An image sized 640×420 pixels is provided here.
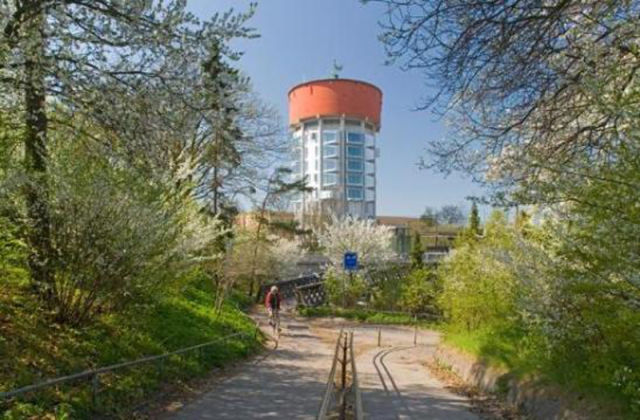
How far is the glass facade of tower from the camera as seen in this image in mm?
83250

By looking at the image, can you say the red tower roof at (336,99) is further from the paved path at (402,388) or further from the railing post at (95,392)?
the railing post at (95,392)

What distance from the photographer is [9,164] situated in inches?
287

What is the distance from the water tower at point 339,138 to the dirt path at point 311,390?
61244 millimetres

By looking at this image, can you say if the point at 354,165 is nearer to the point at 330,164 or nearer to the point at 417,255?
the point at 330,164

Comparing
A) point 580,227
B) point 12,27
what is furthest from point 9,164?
point 580,227

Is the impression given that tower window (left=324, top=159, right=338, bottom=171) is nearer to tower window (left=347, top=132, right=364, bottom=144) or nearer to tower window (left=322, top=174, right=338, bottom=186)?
tower window (left=322, top=174, right=338, bottom=186)

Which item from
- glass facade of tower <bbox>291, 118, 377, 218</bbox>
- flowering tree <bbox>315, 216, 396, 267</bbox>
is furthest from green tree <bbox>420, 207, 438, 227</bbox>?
flowering tree <bbox>315, 216, 396, 267</bbox>

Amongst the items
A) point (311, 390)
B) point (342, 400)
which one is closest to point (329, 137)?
point (311, 390)

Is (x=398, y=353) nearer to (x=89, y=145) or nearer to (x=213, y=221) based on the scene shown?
(x=213, y=221)

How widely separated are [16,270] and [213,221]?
468cm

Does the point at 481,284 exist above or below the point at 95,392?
above

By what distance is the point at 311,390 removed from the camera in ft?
31.3

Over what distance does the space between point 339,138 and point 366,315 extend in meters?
56.9

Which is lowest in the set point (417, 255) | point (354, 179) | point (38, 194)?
point (417, 255)
